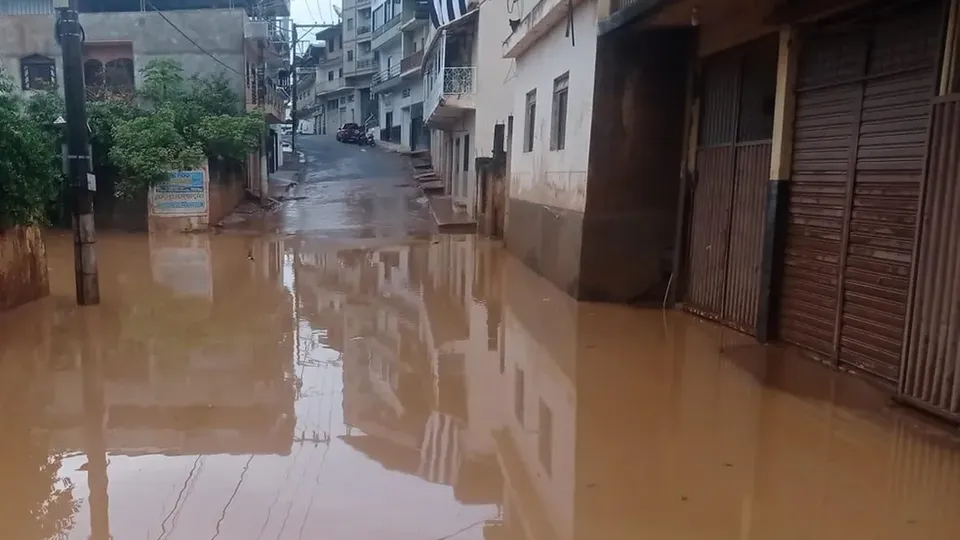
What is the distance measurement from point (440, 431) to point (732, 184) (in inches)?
205

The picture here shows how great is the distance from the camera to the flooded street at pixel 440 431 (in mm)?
3906

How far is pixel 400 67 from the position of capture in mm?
45375

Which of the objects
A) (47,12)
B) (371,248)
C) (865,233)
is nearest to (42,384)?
(865,233)

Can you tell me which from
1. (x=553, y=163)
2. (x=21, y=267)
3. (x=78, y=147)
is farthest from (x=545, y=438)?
(x=21, y=267)

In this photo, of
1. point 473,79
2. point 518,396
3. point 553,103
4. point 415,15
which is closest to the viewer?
point 518,396

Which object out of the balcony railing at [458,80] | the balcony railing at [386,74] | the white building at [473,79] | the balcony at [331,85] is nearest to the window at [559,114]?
the white building at [473,79]

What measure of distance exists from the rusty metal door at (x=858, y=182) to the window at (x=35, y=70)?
2518 cm

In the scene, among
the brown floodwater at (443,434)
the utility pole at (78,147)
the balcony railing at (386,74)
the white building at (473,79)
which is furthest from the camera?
the balcony railing at (386,74)

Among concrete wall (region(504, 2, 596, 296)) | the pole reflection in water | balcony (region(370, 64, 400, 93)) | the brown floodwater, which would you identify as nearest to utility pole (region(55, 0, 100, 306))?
the brown floodwater

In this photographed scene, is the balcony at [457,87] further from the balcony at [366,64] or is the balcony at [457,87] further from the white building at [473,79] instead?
the balcony at [366,64]

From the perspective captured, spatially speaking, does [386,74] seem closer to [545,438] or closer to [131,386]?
[131,386]

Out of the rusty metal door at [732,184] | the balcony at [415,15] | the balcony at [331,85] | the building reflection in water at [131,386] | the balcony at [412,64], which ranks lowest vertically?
the building reflection in water at [131,386]

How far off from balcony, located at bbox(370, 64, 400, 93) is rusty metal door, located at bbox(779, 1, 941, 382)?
41024mm

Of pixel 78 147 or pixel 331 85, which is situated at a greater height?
pixel 331 85
